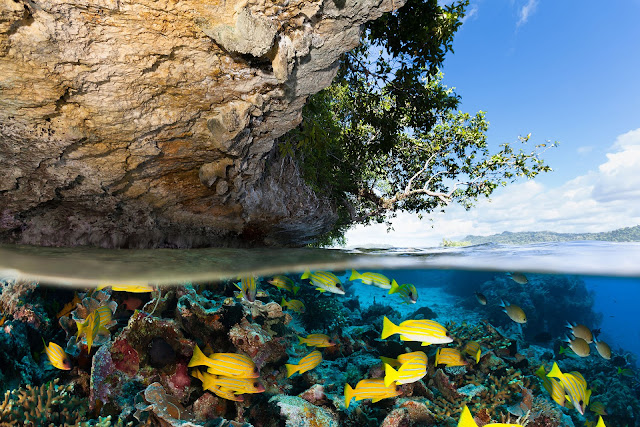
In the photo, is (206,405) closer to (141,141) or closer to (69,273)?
(69,273)

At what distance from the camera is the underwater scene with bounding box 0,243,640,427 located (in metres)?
5.77

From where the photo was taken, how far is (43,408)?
608 centimetres

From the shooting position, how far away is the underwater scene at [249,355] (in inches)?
227

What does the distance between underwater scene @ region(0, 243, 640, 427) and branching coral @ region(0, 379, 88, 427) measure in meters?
0.03

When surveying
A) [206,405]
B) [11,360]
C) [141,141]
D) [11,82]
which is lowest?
[206,405]

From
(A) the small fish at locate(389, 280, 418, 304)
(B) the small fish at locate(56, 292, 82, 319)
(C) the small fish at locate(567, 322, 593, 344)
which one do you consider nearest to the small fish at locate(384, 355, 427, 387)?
(A) the small fish at locate(389, 280, 418, 304)

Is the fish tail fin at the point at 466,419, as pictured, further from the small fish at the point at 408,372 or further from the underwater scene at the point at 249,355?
the small fish at the point at 408,372

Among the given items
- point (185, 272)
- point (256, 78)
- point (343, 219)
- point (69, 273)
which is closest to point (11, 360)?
point (69, 273)

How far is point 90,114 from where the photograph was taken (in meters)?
4.12

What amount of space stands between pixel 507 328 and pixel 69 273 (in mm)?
19673

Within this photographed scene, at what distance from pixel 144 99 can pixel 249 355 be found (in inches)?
244

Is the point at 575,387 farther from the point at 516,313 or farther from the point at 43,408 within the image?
the point at 43,408

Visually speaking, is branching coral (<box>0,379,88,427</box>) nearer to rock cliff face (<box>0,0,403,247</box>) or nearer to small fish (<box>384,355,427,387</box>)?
rock cliff face (<box>0,0,403,247</box>)

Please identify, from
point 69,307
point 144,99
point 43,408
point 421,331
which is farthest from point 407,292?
point 69,307
